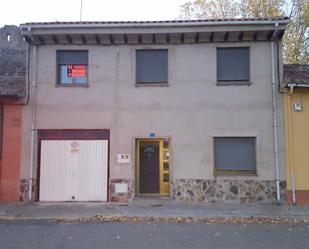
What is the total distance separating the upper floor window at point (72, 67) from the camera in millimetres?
13805

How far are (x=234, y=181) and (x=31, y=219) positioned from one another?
699 centimetres

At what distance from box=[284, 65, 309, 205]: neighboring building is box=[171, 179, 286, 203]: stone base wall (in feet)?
1.50

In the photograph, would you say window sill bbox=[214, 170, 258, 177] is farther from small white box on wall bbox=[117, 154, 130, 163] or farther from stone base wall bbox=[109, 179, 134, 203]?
small white box on wall bbox=[117, 154, 130, 163]

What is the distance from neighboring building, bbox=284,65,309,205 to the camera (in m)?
12.8

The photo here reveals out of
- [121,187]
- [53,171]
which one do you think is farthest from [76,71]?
[121,187]

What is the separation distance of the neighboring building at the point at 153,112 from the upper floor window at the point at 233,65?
4cm

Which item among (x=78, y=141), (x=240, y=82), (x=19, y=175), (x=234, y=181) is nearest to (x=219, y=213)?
(x=234, y=181)

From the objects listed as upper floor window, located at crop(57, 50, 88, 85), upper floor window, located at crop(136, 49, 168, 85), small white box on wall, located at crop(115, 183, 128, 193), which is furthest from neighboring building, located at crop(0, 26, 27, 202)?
upper floor window, located at crop(136, 49, 168, 85)

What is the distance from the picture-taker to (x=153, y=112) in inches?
529

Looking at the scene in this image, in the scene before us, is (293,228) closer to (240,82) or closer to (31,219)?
(240,82)

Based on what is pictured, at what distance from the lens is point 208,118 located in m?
13.3

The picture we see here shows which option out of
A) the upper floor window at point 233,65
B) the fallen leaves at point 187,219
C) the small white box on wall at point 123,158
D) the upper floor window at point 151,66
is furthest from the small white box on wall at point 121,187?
the upper floor window at point 233,65

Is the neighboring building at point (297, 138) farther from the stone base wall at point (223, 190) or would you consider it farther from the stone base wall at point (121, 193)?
the stone base wall at point (121, 193)

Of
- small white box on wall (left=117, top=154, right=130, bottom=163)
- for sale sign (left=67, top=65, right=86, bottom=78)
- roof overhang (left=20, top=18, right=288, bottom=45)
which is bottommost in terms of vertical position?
small white box on wall (left=117, top=154, right=130, bottom=163)
